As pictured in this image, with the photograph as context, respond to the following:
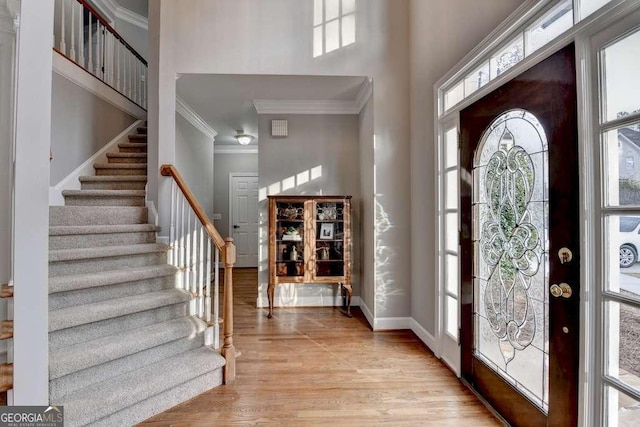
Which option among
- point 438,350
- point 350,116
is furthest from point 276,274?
point 350,116

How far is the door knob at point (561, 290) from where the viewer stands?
1.39 meters

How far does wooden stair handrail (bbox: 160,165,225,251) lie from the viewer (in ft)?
7.52

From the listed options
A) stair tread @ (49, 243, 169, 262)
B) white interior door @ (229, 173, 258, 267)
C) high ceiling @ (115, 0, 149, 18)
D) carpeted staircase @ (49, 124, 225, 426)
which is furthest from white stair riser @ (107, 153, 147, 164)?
high ceiling @ (115, 0, 149, 18)

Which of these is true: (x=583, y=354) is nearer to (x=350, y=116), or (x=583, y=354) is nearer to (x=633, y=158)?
(x=633, y=158)

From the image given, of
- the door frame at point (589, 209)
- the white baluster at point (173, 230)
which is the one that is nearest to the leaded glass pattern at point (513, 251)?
the door frame at point (589, 209)

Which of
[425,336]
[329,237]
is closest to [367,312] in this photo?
[425,336]

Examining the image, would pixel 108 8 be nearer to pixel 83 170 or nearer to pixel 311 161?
pixel 83 170

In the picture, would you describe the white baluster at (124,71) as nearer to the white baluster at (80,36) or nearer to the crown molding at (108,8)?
the white baluster at (80,36)

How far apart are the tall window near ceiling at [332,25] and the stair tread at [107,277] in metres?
2.52

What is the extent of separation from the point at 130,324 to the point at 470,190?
2.61 metres

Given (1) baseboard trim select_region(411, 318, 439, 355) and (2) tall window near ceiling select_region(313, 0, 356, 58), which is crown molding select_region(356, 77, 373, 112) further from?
(1) baseboard trim select_region(411, 318, 439, 355)

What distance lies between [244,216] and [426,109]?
4.87 metres

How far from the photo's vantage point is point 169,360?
7.13 ft

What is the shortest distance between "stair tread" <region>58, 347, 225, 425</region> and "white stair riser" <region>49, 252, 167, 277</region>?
92 centimetres
